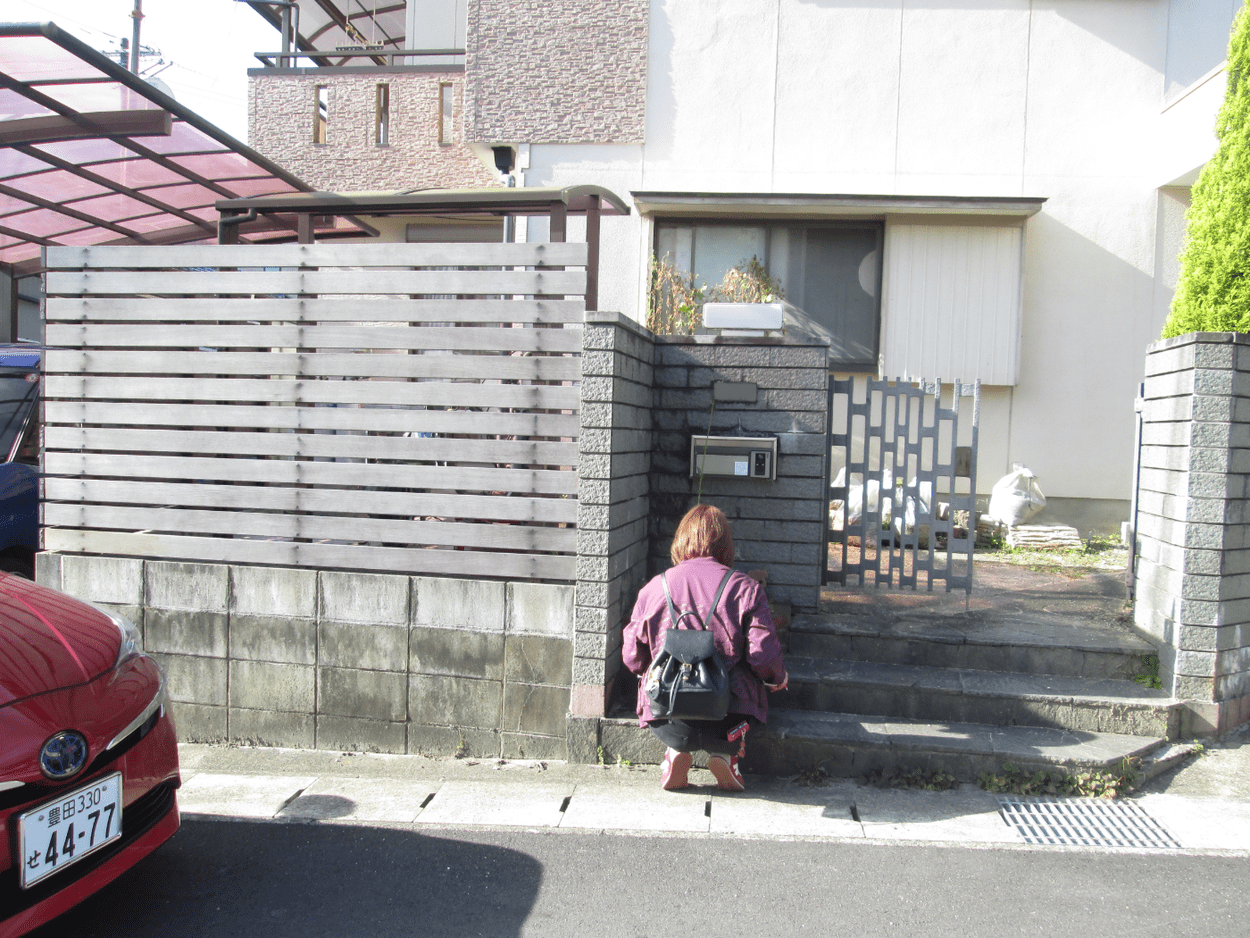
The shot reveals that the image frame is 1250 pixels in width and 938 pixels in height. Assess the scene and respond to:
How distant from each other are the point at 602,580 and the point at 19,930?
2.64m

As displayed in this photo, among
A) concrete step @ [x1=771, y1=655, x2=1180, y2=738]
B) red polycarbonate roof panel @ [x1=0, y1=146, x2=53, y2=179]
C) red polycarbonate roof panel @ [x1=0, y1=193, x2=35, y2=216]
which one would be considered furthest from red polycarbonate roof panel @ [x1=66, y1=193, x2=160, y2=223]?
concrete step @ [x1=771, y1=655, x2=1180, y2=738]

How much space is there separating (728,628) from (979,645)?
1786 millimetres

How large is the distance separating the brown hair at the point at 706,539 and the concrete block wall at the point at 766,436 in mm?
771

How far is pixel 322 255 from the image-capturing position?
16.1 feet

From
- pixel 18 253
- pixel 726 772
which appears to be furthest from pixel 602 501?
pixel 18 253

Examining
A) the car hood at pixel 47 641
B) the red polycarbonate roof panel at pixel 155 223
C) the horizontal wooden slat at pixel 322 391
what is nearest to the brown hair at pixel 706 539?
the horizontal wooden slat at pixel 322 391

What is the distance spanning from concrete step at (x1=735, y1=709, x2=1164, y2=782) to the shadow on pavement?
1434mm

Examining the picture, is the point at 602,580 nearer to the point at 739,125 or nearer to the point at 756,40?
the point at 739,125

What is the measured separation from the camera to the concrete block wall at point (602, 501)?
4.40m

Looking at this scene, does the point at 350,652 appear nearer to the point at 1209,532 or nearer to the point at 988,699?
the point at 988,699

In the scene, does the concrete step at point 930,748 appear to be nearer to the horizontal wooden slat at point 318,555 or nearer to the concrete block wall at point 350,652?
the concrete block wall at point 350,652

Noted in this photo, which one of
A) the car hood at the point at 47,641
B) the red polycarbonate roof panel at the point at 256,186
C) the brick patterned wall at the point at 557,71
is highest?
the brick patterned wall at the point at 557,71

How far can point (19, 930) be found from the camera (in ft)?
8.75

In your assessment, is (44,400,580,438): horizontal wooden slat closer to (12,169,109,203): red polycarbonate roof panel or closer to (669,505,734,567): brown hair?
(669,505,734,567): brown hair
